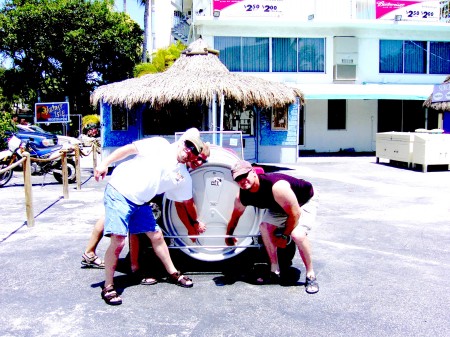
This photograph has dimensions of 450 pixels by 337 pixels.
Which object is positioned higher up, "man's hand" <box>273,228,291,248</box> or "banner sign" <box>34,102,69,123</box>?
"banner sign" <box>34,102,69,123</box>

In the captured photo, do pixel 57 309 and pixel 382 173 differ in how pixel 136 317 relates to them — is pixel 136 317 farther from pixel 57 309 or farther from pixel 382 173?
pixel 382 173

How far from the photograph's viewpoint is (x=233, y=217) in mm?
4676

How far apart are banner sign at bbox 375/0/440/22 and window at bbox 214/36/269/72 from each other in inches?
210

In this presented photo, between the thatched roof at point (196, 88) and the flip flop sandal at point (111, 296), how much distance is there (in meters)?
9.72

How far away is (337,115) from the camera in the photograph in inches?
867

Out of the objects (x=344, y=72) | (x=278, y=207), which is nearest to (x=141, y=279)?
(x=278, y=207)

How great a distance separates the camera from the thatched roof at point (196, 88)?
13.6m

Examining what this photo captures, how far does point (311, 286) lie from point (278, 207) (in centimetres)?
78

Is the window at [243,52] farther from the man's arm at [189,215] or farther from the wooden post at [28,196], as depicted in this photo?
the man's arm at [189,215]

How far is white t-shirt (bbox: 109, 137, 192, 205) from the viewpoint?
165 inches

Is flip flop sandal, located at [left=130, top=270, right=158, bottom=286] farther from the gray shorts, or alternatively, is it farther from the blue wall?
the blue wall

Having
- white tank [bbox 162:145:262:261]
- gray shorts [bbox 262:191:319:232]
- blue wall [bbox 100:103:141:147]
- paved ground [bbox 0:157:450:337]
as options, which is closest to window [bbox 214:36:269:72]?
blue wall [bbox 100:103:141:147]

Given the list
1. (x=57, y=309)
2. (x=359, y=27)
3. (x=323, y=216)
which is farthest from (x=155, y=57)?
(x=57, y=309)

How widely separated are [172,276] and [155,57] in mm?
20630
